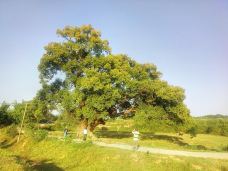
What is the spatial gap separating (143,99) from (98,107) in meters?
8.82

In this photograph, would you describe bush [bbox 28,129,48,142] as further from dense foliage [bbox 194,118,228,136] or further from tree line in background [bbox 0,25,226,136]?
dense foliage [bbox 194,118,228,136]

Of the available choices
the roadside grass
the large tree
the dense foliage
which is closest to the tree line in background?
the large tree

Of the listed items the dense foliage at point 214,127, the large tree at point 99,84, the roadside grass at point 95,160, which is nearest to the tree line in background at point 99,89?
the large tree at point 99,84

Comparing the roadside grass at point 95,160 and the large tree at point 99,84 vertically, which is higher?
the large tree at point 99,84

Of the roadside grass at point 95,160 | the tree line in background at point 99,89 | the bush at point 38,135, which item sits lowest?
the roadside grass at point 95,160

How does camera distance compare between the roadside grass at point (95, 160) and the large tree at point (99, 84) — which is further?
the large tree at point (99, 84)

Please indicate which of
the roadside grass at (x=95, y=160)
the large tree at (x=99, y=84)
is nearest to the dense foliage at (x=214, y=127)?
the large tree at (x=99, y=84)

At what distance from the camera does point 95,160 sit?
1088 inches

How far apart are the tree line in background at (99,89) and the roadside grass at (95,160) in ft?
29.2

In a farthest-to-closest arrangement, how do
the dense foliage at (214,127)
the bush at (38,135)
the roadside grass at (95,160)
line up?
the dense foliage at (214,127) < the bush at (38,135) < the roadside grass at (95,160)

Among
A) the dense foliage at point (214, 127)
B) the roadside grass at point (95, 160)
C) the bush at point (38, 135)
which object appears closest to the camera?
the roadside grass at point (95, 160)

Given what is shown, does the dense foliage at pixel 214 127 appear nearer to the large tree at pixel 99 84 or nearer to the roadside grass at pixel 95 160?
the large tree at pixel 99 84

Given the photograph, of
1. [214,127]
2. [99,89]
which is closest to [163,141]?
[99,89]

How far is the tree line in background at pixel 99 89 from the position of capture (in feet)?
139
